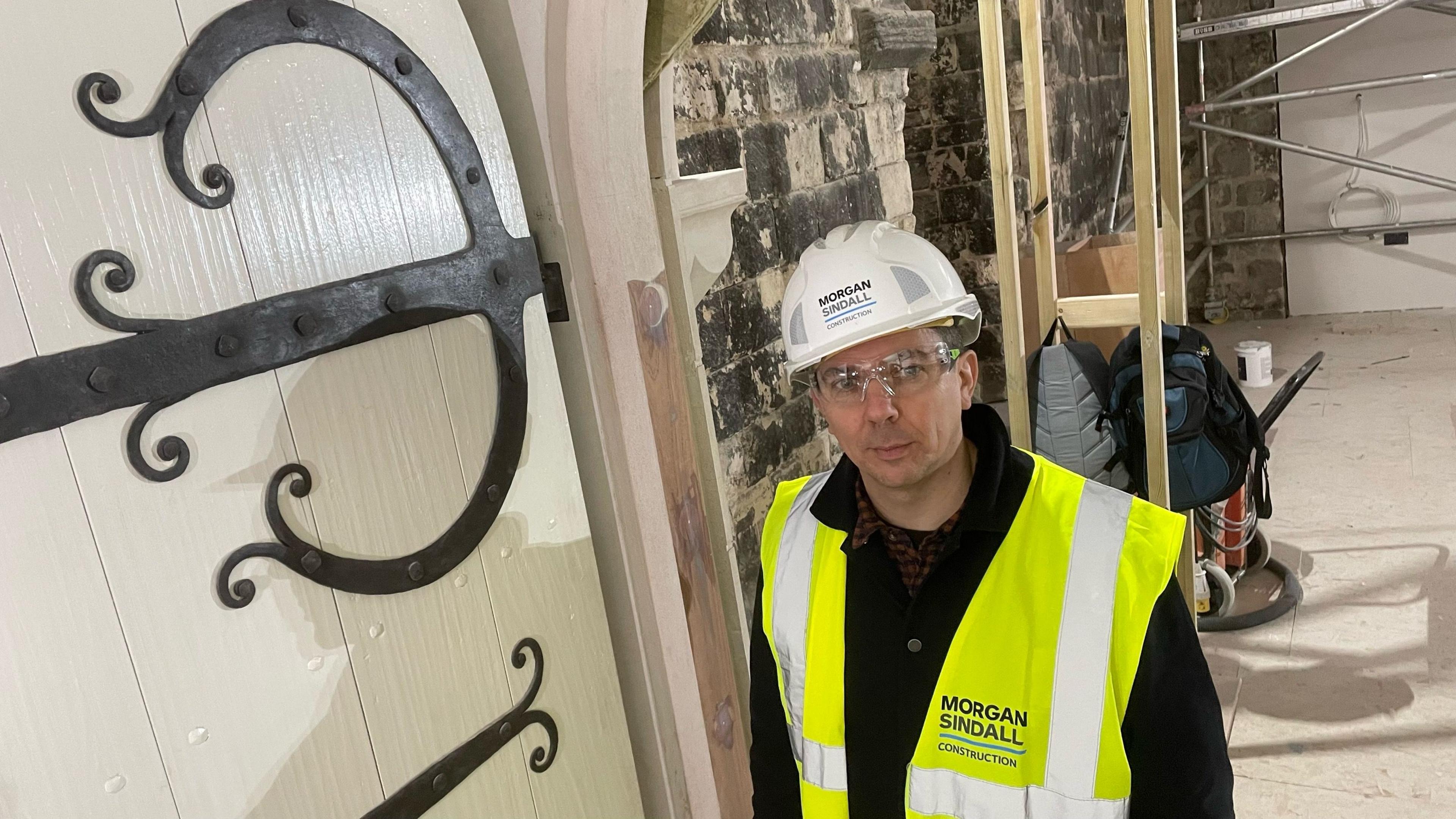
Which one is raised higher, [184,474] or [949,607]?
[184,474]

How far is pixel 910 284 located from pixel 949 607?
1.35ft

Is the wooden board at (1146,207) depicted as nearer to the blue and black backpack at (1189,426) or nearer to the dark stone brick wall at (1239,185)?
the blue and black backpack at (1189,426)

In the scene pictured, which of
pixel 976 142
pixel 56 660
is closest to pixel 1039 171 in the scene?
pixel 56 660

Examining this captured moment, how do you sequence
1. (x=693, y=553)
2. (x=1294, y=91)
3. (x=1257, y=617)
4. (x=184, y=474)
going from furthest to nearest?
(x=1294, y=91), (x=1257, y=617), (x=693, y=553), (x=184, y=474)

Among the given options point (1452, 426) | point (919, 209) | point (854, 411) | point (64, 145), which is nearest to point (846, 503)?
point (854, 411)

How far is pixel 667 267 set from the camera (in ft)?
5.77

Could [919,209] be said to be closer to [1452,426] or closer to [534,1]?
[1452,426]

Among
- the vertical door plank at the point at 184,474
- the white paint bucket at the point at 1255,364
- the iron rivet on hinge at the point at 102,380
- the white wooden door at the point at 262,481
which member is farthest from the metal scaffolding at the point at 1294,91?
the iron rivet on hinge at the point at 102,380

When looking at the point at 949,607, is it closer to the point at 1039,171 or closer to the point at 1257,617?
the point at 1039,171

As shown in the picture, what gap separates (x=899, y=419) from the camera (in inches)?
53.4

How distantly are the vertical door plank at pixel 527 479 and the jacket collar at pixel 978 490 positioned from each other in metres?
0.38

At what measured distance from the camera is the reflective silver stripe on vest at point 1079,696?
4.12 ft

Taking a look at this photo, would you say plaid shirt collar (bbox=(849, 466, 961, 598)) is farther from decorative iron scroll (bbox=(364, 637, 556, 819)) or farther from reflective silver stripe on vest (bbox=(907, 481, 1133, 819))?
decorative iron scroll (bbox=(364, 637, 556, 819))

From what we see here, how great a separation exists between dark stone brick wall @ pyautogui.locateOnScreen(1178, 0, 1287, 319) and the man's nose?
787 centimetres
